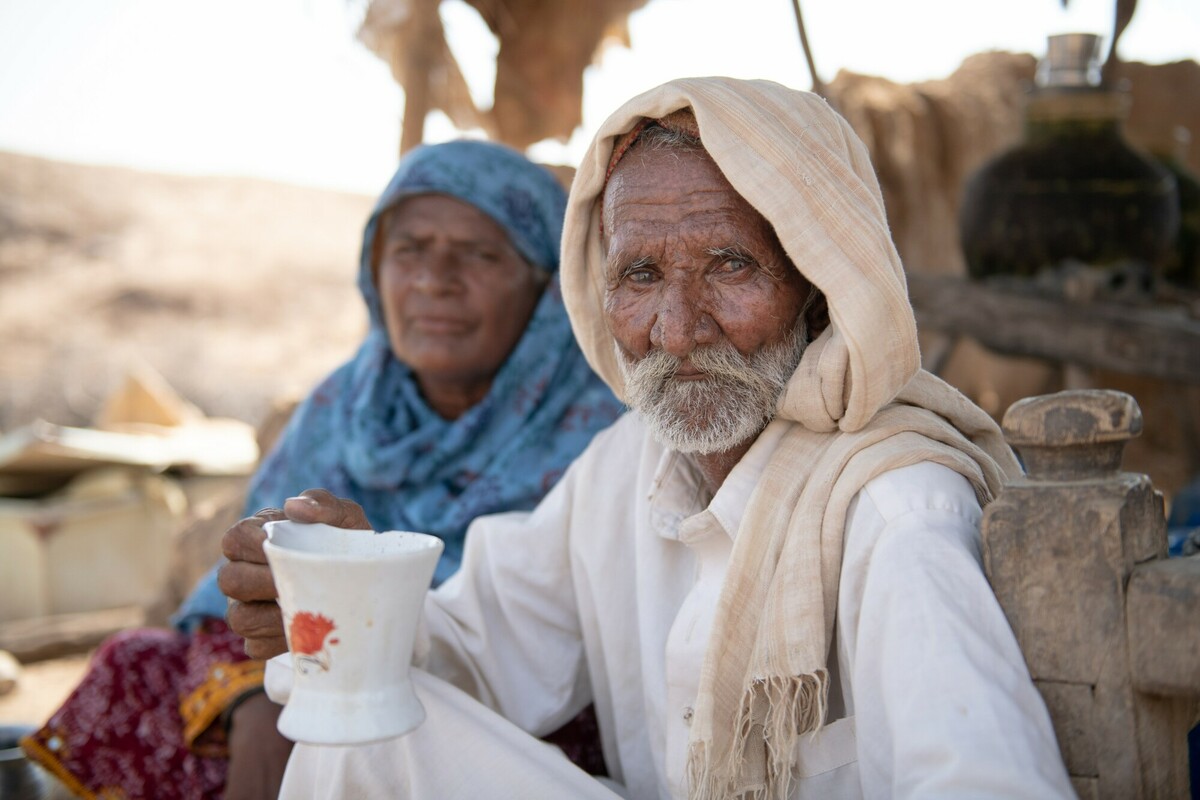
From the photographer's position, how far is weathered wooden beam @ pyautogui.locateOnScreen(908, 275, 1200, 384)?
4723 mm

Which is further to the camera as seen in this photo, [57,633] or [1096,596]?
[57,633]

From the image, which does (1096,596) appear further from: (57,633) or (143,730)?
(57,633)

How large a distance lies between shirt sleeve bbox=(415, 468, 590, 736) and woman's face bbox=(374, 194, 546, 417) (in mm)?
1011

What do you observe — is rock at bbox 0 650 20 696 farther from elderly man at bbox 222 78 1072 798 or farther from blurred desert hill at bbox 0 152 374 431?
blurred desert hill at bbox 0 152 374 431

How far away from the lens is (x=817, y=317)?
2029mm

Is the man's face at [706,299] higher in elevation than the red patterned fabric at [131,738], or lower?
higher

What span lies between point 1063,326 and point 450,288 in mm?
3067

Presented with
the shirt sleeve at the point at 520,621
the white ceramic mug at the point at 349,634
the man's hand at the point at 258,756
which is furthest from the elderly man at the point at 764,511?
the man's hand at the point at 258,756

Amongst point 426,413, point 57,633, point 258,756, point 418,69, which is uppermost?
point 418,69

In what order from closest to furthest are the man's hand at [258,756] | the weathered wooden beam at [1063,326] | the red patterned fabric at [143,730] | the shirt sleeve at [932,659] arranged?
the shirt sleeve at [932,659]
the man's hand at [258,756]
the red patterned fabric at [143,730]
the weathered wooden beam at [1063,326]

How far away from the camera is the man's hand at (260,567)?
1.74 m

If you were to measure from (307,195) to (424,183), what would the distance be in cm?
2629

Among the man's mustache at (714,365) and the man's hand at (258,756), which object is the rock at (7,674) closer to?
the man's hand at (258,756)

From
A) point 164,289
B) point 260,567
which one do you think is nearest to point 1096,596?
point 260,567
